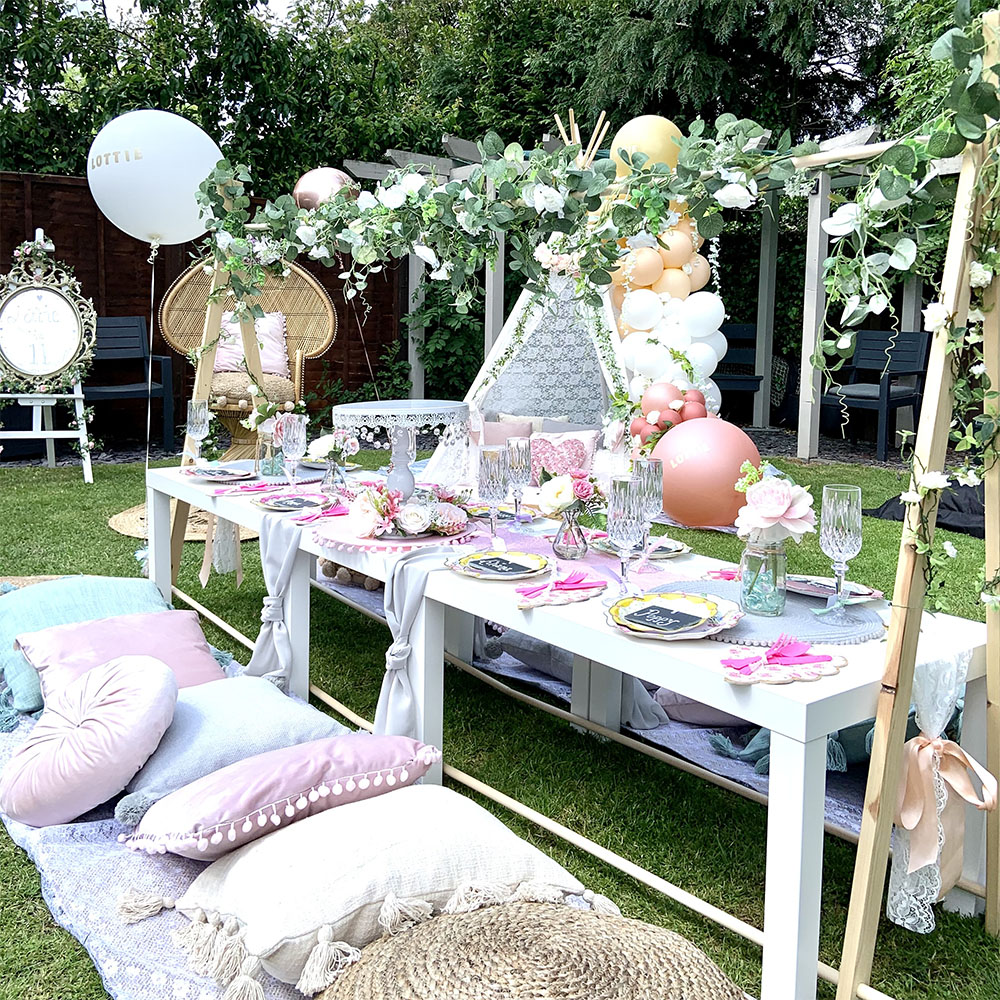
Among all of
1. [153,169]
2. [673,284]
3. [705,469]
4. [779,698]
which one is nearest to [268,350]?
[153,169]

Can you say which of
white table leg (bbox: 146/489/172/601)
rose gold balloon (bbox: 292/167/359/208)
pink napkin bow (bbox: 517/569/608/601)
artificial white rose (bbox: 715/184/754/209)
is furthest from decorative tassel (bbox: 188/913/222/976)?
rose gold balloon (bbox: 292/167/359/208)

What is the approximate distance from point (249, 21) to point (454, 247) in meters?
7.26

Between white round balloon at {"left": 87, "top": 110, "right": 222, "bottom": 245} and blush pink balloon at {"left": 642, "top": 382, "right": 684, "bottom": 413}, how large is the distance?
2.23 m

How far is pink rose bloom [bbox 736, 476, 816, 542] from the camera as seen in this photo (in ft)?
5.44

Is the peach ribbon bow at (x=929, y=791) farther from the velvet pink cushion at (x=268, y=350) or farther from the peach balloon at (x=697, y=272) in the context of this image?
the velvet pink cushion at (x=268, y=350)

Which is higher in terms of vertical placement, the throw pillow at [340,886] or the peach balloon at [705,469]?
the peach balloon at [705,469]

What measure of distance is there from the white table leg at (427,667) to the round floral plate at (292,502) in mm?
693

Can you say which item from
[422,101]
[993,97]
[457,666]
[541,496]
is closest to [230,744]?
[541,496]

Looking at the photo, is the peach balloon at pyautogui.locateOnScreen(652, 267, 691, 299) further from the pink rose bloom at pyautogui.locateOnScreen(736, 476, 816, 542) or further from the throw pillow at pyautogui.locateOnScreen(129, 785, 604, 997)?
the throw pillow at pyautogui.locateOnScreen(129, 785, 604, 997)

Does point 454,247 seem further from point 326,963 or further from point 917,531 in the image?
point 326,963

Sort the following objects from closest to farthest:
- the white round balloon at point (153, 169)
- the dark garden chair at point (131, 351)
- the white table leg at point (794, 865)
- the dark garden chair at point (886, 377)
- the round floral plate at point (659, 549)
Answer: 1. the white table leg at point (794, 865)
2. the round floral plate at point (659, 549)
3. the white round balloon at point (153, 169)
4. the dark garden chair at point (131, 351)
5. the dark garden chair at point (886, 377)

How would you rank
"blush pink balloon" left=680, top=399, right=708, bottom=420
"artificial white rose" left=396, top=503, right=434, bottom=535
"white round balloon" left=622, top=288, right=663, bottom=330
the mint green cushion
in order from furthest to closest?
"white round balloon" left=622, top=288, right=663, bottom=330 → "blush pink balloon" left=680, top=399, right=708, bottom=420 → the mint green cushion → "artificial white rose" left=396, top=503, right=434, bottom=535

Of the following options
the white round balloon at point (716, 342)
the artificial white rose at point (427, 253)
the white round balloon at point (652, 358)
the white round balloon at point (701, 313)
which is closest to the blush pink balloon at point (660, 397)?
the white round balloon at point (652, 358)

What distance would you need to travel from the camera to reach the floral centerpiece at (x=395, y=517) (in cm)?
230
